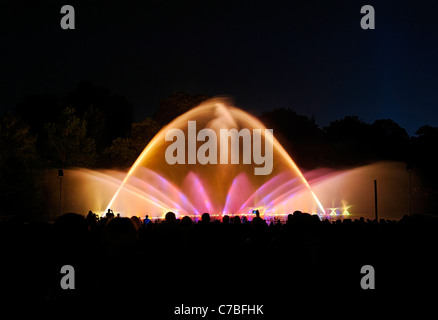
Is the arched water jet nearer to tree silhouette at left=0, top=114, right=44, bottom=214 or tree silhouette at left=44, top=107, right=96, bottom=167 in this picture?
tree silhouette at left=44, top=107, right=96, bottom=167

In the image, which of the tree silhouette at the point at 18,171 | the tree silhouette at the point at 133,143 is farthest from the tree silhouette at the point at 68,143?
the tree silhouette at the point at 18,171

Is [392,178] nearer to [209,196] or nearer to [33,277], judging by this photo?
[209,196]

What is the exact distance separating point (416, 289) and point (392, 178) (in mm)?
49849

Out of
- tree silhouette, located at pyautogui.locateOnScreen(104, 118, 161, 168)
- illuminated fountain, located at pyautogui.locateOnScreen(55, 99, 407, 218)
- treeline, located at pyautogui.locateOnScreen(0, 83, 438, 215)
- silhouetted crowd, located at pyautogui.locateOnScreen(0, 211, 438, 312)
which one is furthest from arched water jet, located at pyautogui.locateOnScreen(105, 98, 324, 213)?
silhouetted crowd, located at pyautogui.locateOnScreen(0, 211, 438, 312)

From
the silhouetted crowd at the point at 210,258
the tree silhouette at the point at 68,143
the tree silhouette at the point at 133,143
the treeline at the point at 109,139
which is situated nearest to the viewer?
the silhouetted crowd at the point at 210,258

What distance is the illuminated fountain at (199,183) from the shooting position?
36.8 m

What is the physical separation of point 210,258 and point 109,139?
5669cm

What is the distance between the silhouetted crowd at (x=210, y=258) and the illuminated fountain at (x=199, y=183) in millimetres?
25652

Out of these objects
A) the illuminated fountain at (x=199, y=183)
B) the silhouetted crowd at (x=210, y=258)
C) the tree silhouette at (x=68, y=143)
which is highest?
the tree silhouette at (x=68, y=143)

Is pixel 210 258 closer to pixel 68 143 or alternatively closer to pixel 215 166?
pixel 215 166

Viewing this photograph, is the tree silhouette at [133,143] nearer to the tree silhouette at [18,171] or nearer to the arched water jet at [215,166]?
the arched water jet at [215,166]

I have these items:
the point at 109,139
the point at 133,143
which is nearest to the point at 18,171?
the point at 133,143

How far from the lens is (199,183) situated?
43.3m
